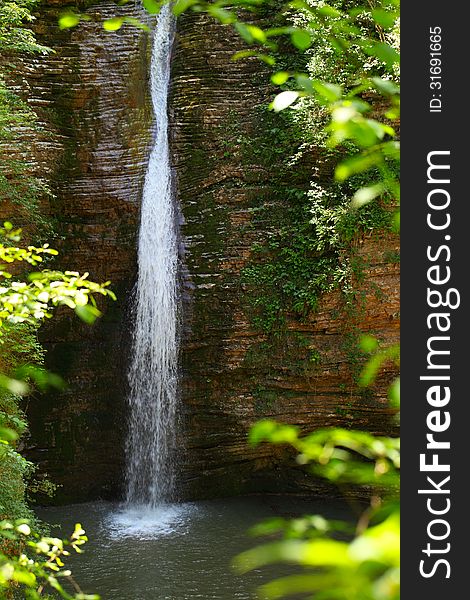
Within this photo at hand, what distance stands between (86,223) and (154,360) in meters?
2.51

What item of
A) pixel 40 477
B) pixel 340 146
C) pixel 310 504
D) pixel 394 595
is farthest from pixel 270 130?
pixel 394 595

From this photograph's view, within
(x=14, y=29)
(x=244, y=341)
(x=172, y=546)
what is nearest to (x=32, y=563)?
(x=172, y=546)

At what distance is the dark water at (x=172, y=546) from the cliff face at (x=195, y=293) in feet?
1.75

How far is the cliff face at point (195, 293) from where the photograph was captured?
8.86 metres

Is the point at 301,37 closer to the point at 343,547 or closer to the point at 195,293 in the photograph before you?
the point at 343,547

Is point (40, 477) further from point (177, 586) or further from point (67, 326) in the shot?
point (177, 586)

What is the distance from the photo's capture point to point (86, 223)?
9820mm

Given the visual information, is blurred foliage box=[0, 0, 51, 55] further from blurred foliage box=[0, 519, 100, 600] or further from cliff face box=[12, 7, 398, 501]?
blurred foliage box=[0, 519, 100, 600]

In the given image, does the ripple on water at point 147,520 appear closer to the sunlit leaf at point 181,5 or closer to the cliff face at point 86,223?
the cliff face at point 86,223

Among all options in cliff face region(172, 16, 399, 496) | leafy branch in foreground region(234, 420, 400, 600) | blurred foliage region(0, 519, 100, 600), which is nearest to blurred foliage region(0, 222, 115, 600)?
blurred foliage region(0, 519, 100, 600)

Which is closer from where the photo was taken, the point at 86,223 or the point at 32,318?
the point at 32,318

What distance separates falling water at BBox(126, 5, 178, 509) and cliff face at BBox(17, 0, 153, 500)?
8.3 inches

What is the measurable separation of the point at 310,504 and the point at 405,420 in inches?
320

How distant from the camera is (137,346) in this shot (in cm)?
956
